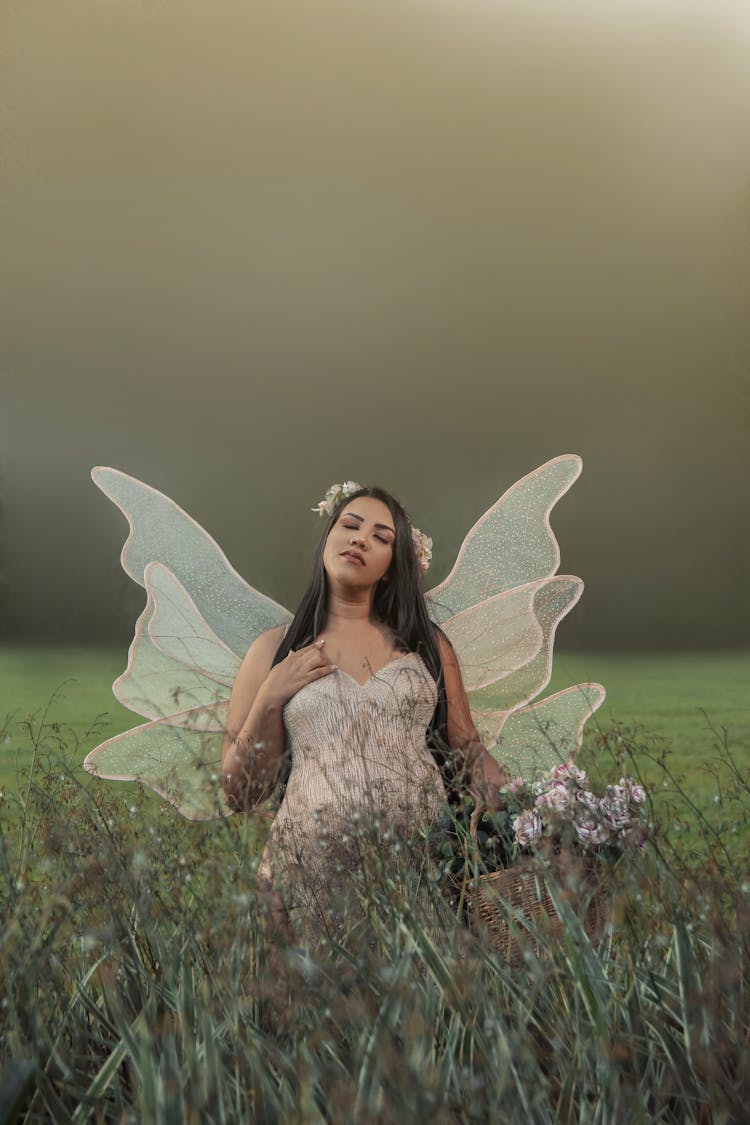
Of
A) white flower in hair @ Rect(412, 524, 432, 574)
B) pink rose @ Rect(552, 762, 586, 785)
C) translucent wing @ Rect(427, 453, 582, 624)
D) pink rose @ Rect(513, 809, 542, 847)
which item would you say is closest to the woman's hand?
white flower in hair @ Rect(412, 524, 432, 574)

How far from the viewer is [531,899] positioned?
1683 mm

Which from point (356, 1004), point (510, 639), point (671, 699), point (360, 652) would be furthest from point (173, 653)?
point (356, 1004)

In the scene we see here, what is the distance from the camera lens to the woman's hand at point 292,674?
236 centimetres

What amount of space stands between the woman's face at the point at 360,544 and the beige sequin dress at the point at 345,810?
23cm

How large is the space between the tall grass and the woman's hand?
134 cm

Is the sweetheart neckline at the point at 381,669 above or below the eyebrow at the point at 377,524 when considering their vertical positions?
below

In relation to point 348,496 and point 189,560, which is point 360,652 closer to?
point 348,496

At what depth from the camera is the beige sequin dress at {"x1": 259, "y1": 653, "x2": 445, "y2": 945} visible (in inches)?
38.9

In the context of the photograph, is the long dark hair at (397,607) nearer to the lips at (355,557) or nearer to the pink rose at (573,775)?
the lips at (355,557)

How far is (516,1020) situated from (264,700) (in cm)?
161

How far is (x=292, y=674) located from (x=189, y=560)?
560mm

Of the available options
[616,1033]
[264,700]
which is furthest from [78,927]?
[264,700]

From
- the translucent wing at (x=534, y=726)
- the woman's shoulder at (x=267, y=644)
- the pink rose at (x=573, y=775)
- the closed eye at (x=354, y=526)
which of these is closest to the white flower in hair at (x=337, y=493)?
the closed eye at (x=354, y=526)

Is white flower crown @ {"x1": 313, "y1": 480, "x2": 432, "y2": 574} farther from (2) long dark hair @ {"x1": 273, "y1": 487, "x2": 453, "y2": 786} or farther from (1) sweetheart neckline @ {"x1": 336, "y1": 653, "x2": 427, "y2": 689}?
(1) sweetheart neckline @ {"x1": 336, "y1": 653, "x2": 427, "y2": 689}
